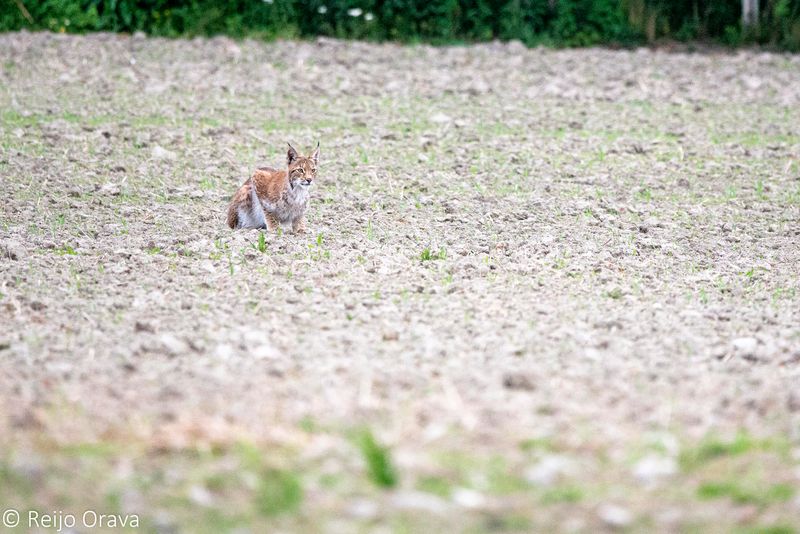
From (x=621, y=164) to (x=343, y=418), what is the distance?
622 centimetres

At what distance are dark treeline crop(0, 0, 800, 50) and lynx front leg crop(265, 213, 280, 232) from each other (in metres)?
8.13

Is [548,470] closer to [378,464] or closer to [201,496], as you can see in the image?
[378,464]

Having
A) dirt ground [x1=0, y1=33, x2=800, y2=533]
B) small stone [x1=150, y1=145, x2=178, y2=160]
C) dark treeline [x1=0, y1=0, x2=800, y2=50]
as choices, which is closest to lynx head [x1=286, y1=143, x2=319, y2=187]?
dirt ground [x1=0, y1=33, x2=800, y2=533]

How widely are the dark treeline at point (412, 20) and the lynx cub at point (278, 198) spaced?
26.3 ft

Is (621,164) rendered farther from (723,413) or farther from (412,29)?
(412,29)

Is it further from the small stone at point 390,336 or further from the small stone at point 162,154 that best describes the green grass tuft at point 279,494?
the small stone at point 162,154

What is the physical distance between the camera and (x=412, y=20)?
16.5 metres

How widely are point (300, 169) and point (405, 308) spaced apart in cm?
198

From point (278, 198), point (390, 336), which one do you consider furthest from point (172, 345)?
point (278, 198)

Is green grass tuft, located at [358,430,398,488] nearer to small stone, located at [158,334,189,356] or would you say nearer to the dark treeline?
small stone, located at [158,334,189,356]

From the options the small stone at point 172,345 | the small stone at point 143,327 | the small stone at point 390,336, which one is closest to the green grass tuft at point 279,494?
the small stone at point 172,345

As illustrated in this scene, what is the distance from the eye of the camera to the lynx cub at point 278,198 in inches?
316


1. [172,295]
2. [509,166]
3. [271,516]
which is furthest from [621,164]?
[271,516]

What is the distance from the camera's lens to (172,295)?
21.6 ft
